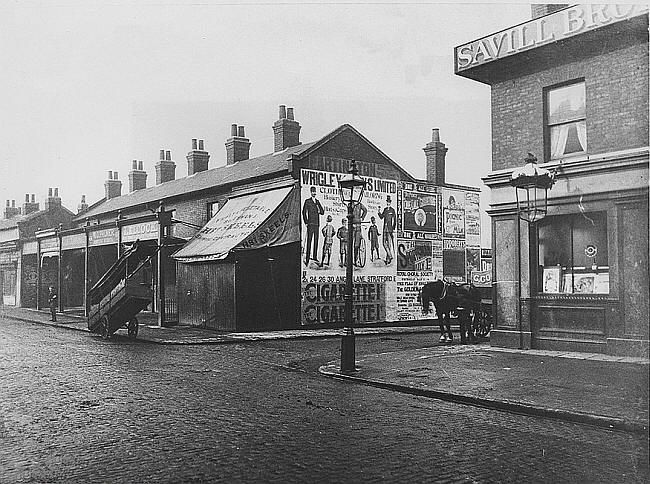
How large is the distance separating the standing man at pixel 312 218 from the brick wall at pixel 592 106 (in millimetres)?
9082

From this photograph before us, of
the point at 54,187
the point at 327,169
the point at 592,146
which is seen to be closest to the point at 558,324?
the point at 592,146

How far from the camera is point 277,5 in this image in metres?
7.27

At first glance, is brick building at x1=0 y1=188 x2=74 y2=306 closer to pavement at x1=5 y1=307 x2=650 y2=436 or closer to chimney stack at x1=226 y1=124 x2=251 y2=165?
chimney stack at x1=226 y1=124 x2=251 y2=165

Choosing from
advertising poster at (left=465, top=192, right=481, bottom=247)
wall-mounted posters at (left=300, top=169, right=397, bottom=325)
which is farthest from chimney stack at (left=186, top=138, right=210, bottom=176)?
advertising poster at (left=465, top=192, right=481, bottom=247)

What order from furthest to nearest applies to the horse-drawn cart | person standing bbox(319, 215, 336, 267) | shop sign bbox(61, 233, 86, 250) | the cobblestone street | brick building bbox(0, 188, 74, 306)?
shop sign bbox(61, 233, 86, 250), brick building bbox(0, 188, 74, 306), person standing bbox(319, 215, 336, 267), the horse-drawn cart, the cobblestone street

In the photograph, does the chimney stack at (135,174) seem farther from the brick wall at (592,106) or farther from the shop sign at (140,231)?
the brick wall at (592,106)

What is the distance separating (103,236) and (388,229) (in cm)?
1247

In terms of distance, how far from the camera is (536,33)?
40.5ft

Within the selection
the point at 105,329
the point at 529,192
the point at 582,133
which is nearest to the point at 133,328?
the point at 105,329

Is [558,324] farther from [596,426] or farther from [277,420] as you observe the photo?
[277,420]

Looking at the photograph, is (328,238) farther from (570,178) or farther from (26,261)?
(26,261)

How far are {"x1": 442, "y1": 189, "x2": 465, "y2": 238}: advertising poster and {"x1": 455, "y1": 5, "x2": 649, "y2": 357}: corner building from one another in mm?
12475

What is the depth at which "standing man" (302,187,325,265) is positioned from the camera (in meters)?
22.1

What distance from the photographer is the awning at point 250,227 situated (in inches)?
804
